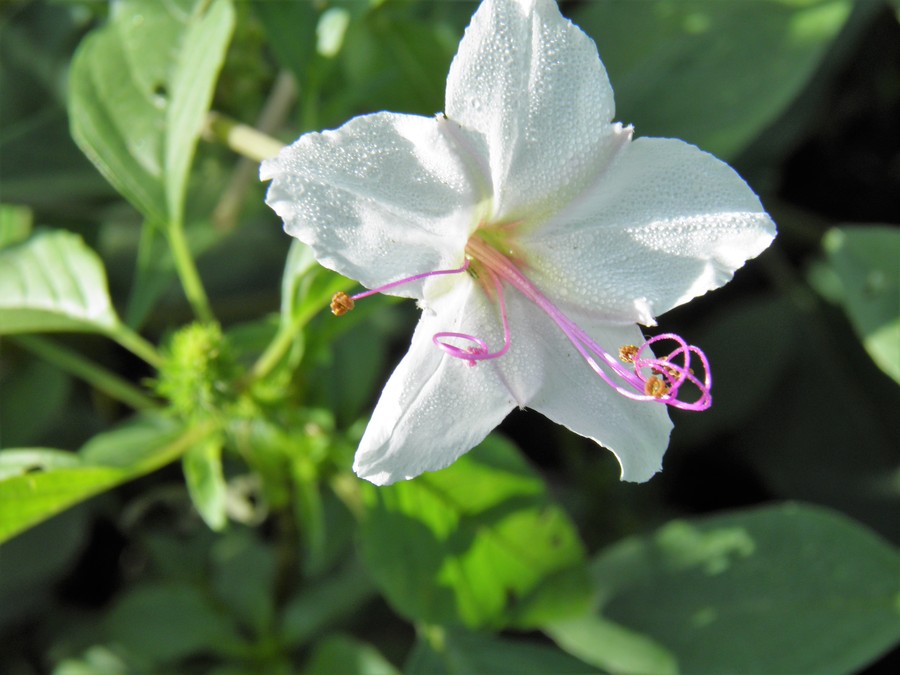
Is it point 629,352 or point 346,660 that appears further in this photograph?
point 346,660

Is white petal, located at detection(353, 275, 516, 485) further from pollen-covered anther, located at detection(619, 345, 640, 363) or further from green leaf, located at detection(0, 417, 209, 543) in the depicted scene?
green leaf, located at detection(0, 417, 209, 543)

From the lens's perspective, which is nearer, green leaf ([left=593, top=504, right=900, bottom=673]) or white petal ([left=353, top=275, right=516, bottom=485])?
white petal ([left=353, top=275, right=516, bottom=485])

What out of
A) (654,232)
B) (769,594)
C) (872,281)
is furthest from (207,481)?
(872,281)

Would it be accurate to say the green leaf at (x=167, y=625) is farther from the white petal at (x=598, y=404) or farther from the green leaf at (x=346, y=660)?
the white petal at (x=598, y=404)

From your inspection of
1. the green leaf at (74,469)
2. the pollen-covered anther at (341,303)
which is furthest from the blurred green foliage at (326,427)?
the pollen-covered anther at (341,303)

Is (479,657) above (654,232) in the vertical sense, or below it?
below

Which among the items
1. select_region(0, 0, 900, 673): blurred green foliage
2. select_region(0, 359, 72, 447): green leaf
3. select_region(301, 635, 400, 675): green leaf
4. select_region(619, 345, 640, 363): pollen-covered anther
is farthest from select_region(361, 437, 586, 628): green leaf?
select_region(0, 359, 72, 447): green leaf

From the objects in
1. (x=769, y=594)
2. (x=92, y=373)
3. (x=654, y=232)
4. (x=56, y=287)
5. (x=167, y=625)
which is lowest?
(x=167, y=625)

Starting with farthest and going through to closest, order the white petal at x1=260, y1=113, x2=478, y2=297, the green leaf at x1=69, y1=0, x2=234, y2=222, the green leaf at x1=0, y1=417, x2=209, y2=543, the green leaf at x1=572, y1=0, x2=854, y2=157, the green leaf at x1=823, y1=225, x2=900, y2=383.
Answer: the green leaf at x1=572, y1=0, x2=854, y2=157 < the green leaf at x1=823, y1=225, x2=900, y2=383 < the green leaf at x1=69, y1=0, x2=234, y2=222 < the green leaf at x1=0, y1=417, x2=209, y2=543 < the white petal at x1=260, y1=113, x2=478, y2=297

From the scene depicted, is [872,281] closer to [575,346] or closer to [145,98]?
[575,346]
